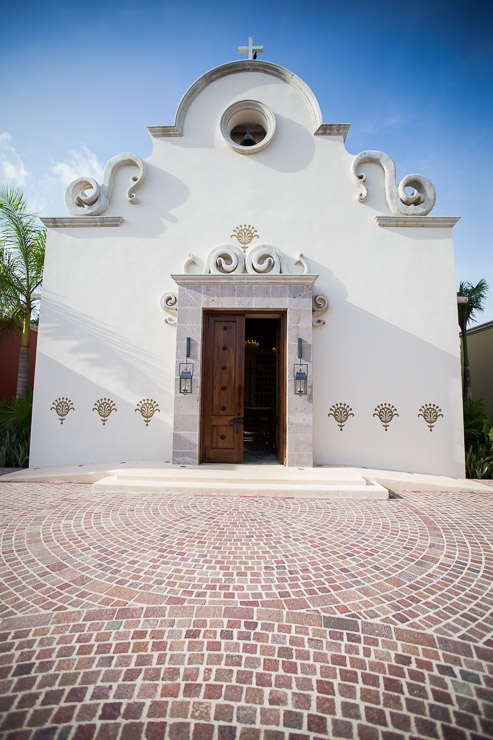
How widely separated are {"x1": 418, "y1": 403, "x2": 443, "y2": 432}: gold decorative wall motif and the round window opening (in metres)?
6.20

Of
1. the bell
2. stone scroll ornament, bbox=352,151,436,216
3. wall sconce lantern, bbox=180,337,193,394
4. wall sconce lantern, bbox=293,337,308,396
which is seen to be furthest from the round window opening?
wall sconce lantern, bbox=180,337,193,394

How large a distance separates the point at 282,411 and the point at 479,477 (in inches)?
156

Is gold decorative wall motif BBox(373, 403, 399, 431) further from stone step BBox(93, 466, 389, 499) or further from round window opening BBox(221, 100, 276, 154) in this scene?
round window opening BBox(221, 100, 276, 154)

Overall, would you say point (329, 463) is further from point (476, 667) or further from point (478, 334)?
point (478, 334)

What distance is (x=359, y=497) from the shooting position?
4707 millimetres

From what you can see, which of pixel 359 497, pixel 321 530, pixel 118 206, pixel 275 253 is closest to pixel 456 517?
pixel 359 497

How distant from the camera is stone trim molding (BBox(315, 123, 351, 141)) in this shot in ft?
21.2

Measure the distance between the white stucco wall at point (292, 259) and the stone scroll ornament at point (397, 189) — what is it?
14cm

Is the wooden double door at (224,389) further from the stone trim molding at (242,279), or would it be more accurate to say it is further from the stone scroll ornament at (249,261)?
the stone scroll ornament at (249,261)

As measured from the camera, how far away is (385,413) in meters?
6.13

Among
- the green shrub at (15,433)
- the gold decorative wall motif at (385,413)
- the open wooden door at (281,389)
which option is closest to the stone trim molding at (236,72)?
the open wooden door at (281,389)

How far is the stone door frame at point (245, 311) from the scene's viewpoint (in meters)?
5.71

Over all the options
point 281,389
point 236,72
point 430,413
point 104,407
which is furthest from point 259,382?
point 236,72

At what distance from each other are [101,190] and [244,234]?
10.3 feet
